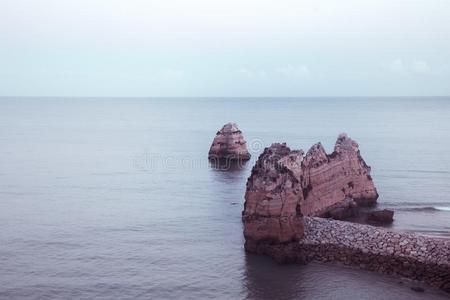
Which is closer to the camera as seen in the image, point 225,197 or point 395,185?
point 225,197

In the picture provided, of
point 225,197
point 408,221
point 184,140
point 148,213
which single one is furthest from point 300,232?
point 184,140

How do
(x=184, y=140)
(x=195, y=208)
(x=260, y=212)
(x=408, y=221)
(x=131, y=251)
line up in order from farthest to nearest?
(x=184, y=140), (x=195, y=208), (x=408, y=221), (x=131, y=251), (x=260, y=212)

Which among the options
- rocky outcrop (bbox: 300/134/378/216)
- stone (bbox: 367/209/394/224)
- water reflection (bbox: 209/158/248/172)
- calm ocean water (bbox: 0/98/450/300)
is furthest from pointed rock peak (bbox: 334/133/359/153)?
water reflection (bbox: 209/158/248/172)

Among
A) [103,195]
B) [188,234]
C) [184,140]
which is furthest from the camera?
[184,140]

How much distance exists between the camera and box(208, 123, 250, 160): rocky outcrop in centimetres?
9406

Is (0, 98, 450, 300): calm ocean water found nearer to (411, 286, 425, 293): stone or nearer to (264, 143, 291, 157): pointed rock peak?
(411, 286, 425, 293): stone

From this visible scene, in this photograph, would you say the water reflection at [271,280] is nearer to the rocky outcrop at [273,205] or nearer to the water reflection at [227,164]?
the rocky outcrop at [273,205]

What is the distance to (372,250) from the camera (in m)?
39.7

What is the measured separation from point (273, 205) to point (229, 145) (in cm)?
5452

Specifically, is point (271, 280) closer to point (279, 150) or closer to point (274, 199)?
point (274, 199)

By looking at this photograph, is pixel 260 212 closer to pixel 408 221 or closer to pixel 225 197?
pixel 408 221

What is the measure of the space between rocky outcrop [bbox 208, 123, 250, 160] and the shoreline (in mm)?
51061

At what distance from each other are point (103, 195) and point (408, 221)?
113 feet

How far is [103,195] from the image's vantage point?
215ft
